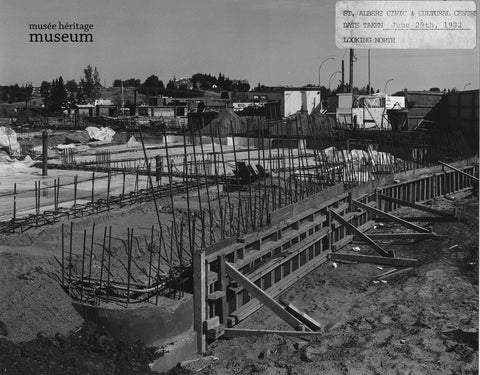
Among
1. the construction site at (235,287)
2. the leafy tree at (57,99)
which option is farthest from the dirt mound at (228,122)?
the construction site at (235,287)

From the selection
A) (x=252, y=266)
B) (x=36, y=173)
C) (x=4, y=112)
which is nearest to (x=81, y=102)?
(x=4, y=112)

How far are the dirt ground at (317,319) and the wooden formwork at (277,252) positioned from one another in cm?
33

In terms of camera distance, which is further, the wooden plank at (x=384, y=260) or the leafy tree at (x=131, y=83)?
the leafy tree at (x=131, y=83)

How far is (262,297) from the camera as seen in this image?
8.08m

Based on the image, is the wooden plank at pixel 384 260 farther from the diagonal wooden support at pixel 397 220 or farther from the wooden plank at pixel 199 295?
the wooden plank at pixel 199 295

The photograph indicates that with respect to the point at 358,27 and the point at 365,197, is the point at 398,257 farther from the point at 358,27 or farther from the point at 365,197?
the point at 358,27

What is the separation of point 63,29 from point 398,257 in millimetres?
7550

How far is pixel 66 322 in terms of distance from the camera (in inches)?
273

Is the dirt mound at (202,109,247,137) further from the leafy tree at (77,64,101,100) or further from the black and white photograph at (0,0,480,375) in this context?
the leafy tree at (77,64,101,100)

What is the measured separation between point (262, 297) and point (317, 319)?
148cm

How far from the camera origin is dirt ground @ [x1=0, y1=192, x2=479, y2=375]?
642 cm

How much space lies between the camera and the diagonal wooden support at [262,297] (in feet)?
26.2

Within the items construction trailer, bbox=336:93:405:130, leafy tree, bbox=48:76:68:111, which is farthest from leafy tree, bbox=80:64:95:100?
construction trailer, bbox=336:93:405:130

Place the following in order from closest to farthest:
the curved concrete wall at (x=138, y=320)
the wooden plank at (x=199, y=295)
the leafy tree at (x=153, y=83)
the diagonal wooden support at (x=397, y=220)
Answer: the curved concrete wall at (x=138, y=320) < the wooden plank at (x=199, y=295) < the diagonal wooden support at (x=397, y=220) < the leafy tree at (x=153, y=83)
